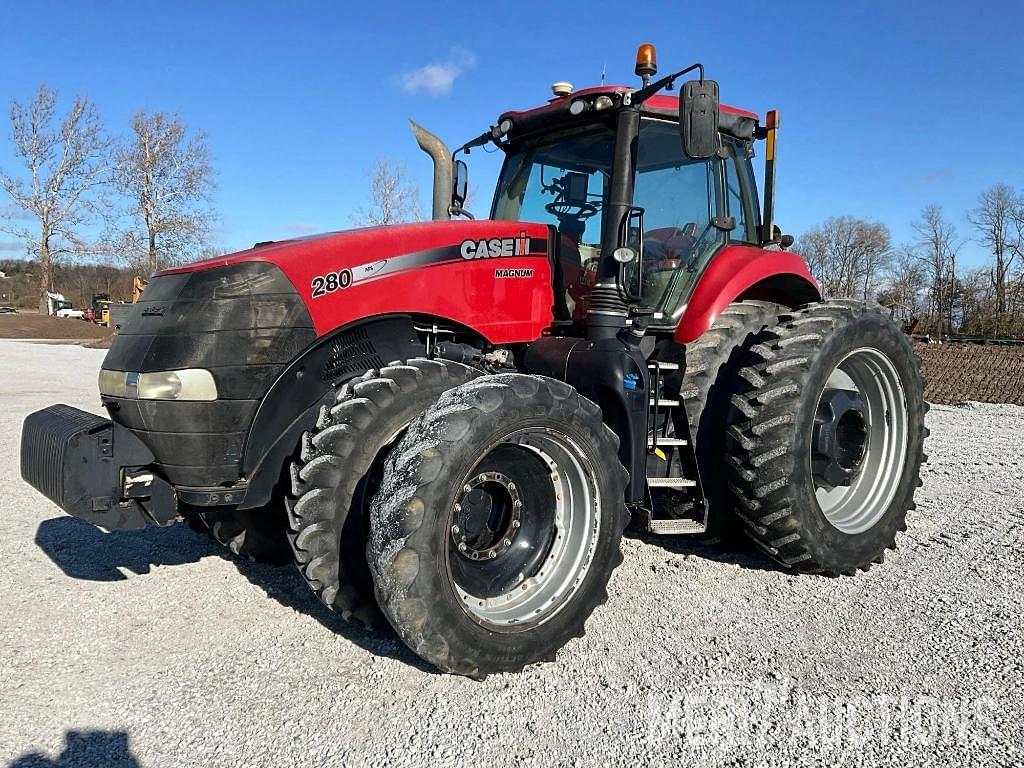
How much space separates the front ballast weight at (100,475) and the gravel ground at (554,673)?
65cm

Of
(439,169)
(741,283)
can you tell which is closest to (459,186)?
(439,169)

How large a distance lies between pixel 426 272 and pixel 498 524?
3.98 ft

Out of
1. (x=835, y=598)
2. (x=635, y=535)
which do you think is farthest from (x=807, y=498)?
(x=635, y=535)

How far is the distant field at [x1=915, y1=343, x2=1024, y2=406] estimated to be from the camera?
12852mm

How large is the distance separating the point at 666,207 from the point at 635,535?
6.66 ft

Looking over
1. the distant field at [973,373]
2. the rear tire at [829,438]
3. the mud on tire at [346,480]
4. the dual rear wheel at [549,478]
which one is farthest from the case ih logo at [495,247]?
the distant field at [973,373]

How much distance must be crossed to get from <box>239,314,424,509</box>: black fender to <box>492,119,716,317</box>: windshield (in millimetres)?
1197

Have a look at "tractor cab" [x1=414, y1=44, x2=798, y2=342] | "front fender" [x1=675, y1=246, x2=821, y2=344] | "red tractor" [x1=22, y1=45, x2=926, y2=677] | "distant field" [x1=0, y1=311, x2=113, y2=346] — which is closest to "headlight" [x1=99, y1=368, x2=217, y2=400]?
"red tractor" [x1=22, y1=45, x2=926, y2=677]

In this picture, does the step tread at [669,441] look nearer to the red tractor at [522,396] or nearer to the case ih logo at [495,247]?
the red tractor at [522,396]

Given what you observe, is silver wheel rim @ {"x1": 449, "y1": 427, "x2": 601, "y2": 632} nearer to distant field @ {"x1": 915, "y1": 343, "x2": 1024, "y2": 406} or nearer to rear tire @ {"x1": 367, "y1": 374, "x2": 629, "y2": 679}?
rear tire @ {"x1": 367, "y1": 374, "x2": 629, "y2": 679}

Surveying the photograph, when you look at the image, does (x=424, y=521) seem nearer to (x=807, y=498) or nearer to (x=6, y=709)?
(x=6, y=709)

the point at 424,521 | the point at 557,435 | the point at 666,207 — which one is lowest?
the point at 424,521

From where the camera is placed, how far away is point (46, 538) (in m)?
4.71

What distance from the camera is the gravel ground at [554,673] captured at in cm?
253
